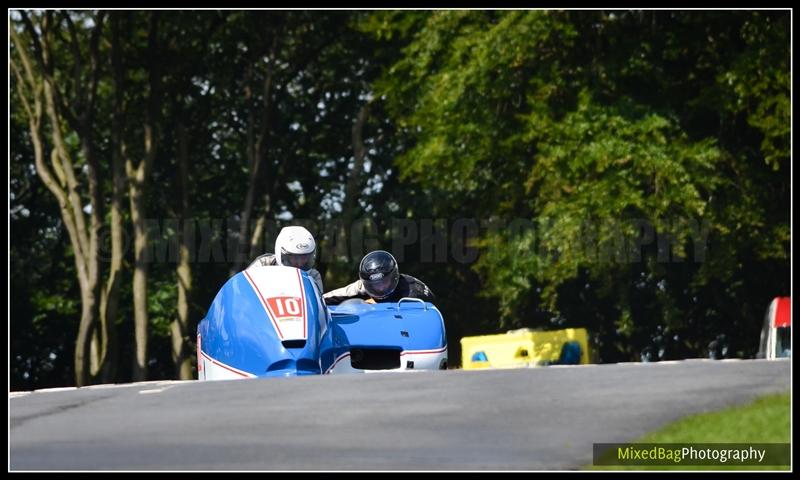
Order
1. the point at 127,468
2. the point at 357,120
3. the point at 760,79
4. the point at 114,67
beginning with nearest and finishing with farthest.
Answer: the point at 127,468, the point at 760,79, the point at 114,67, the point at 357,120

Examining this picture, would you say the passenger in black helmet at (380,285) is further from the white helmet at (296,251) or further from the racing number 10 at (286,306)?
the racing number 10 at (286,306)

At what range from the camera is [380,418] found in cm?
988

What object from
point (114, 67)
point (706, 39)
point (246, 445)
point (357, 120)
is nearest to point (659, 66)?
point (706, 39)

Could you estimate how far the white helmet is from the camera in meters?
15.0

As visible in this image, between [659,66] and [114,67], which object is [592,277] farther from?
[114,67]

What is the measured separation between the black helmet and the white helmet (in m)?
1.02

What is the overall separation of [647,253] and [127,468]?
64.4 ft

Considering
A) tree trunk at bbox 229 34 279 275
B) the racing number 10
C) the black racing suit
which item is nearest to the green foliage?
tree trunk at bbox 229 34 279 275

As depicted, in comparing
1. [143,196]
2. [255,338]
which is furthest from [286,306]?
[143,196]

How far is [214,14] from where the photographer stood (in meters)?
33.0

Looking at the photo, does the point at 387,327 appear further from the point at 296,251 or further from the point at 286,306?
the point at 286,306

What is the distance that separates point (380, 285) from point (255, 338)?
277cm

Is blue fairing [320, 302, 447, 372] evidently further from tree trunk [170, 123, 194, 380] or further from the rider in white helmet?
tree trunk [170, 123, 194, 380]

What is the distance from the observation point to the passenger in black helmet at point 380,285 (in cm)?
1599
